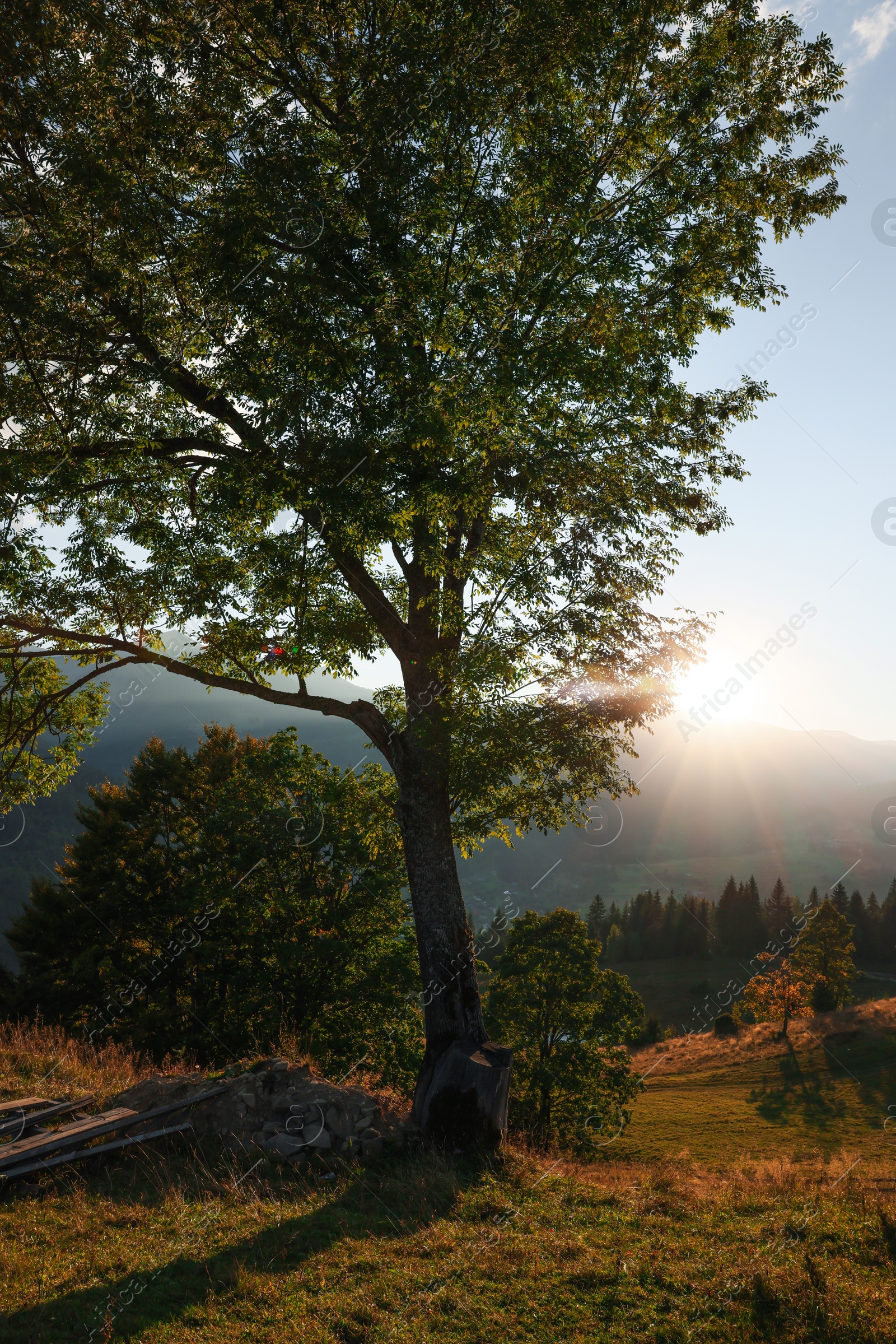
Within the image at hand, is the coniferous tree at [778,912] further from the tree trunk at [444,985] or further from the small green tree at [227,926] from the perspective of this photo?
the tree trunk at [444,985]

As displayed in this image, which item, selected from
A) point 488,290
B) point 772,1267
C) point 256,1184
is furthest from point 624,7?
point 256,1184

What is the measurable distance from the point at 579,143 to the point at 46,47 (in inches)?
271

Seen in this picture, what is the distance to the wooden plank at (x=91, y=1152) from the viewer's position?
8.10m

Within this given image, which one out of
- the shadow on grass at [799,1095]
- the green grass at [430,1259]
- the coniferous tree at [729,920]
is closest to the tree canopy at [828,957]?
the shadow on grass at [799,1095]

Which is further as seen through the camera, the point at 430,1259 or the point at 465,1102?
the point at 465,1102

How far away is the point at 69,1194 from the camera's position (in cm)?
784

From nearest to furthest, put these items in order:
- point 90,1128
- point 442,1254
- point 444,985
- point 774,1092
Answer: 1. point 442,1254
2. point 90,1128
3. point 444,985
4. point 774,1092

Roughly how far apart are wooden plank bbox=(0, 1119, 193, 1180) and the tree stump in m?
3.38

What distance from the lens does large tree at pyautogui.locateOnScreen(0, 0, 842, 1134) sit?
29.4 feet

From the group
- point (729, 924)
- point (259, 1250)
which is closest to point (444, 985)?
point (259, 1250)

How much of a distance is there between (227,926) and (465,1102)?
22709mm

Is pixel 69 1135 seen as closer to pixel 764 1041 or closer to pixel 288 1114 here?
pixel 288 1114

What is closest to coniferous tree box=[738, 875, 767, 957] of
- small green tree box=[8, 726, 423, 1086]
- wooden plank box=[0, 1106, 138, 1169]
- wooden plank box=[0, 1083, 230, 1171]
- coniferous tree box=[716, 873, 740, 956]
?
coniferous tree box=[716, 873, 740, 956]

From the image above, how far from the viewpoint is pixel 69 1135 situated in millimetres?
8773
